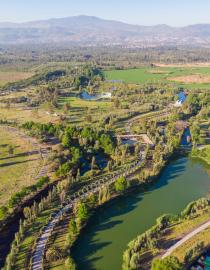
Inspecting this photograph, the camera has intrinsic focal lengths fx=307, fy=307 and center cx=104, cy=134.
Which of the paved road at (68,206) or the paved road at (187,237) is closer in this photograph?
the paved road at (68,206)

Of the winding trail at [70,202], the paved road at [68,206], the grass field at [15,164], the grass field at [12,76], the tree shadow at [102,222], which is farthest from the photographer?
the grass field at [12,76]

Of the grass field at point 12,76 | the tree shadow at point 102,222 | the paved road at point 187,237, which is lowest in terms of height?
the tree shadow at point 102,222

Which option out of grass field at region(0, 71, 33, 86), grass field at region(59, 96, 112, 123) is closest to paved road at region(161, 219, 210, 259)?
grass field at region(59, 96, 112, 123)

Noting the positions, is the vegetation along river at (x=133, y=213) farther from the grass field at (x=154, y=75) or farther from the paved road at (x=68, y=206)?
the grass field at (x=154, y=75)

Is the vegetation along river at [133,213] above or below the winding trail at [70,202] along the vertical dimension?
below

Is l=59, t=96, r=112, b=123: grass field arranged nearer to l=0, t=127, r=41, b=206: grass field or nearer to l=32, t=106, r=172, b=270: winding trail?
l=0, t=127, r=41, b=206: grass field

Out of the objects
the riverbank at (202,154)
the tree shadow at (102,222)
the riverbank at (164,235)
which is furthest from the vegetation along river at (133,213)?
the riverbank at (164,235)
